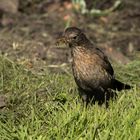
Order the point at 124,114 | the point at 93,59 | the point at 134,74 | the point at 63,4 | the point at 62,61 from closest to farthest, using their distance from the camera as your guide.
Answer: the point at 124,114 → the point at 93,59 → the point at 134,74 → the point at 62,61 → the point at 63,4

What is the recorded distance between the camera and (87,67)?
7035 millimetres

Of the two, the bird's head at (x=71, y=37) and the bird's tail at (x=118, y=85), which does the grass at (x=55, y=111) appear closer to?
the bird's tail at (x=118, y=85)

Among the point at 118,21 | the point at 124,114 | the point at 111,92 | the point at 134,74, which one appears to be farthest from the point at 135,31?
the point at 124,114

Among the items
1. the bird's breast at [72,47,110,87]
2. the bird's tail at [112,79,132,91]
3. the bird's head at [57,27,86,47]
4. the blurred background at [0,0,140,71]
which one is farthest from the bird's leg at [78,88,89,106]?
the blurred background at [0,0,140,71]

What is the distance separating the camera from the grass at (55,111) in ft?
19.2

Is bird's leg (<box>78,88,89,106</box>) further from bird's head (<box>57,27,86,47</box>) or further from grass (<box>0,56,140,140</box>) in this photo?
bird's head (<box>57,27,86,47</box>)

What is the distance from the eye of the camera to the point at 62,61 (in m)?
8.71

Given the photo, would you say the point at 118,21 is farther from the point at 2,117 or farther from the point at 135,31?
the point at 2,117

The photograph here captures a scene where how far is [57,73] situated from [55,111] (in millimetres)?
1643

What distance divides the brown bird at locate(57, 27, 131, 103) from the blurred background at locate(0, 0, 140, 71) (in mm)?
1160

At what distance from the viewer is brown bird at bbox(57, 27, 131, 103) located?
6926 millimetres

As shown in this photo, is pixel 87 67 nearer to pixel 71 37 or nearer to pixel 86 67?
pixel 86 67

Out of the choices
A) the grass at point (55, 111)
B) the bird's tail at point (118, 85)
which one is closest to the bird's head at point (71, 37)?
the grass at point (55, 111)

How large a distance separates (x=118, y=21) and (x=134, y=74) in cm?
261
